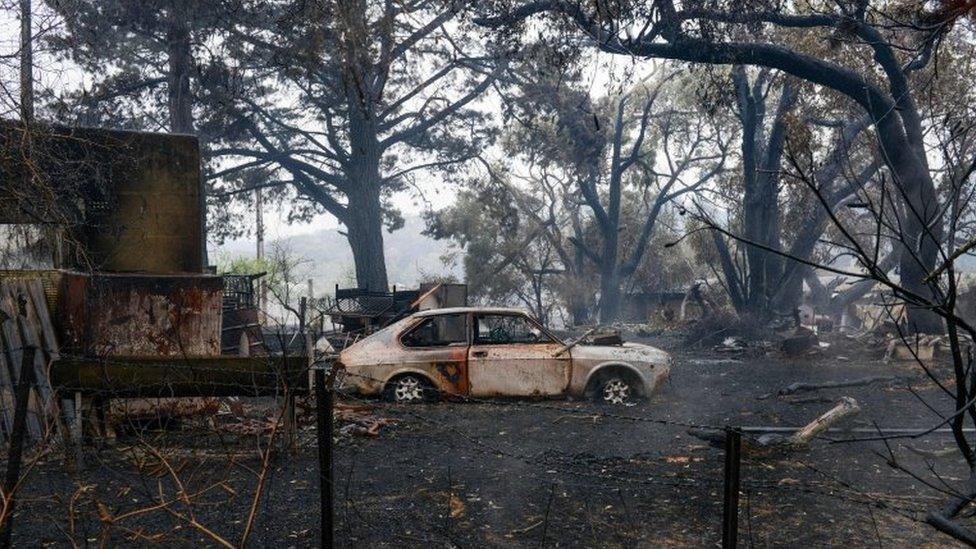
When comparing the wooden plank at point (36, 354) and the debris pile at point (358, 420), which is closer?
the wooden plank at point (36, 354)

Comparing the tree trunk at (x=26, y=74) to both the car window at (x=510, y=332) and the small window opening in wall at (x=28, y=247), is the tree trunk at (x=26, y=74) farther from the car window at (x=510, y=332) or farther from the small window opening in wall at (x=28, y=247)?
the car window at (x=510, y=332)

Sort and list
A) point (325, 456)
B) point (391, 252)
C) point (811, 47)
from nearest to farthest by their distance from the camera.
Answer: point (325, 456)
point (811, 47)
point (391, 252)

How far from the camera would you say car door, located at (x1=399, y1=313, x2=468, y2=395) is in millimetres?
10141

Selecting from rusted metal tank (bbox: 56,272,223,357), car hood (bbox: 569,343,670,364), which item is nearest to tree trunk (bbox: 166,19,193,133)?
rusted metal tank (bbox: 56,272,223,357)

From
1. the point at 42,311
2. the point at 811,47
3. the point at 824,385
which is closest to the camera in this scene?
the point at 42,311

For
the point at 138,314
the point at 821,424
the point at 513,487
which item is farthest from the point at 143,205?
the point at 821,424

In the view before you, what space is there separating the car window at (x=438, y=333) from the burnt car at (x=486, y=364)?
0.05ft

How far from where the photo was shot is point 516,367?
33.2 ft

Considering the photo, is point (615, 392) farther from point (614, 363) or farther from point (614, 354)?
point (614, 354)

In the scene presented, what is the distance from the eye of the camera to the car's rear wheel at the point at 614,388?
10.3 meters

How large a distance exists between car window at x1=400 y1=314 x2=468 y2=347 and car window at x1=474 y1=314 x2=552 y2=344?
238 millimetres

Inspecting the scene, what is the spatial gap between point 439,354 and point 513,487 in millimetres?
4009

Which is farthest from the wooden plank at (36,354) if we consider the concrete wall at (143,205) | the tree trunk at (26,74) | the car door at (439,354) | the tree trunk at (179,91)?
Answer: the tree trunk at (179,91)

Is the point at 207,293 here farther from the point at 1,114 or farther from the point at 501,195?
the point at 501,195
